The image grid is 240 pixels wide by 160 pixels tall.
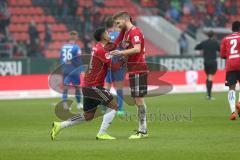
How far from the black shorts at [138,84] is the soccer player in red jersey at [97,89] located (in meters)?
0.52

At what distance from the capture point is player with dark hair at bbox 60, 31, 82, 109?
72.2 ft

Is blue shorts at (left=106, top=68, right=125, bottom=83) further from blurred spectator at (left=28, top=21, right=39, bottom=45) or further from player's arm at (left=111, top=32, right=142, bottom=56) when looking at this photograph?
blurred spectator at (left=28, top=21, right=39, bottom=45)

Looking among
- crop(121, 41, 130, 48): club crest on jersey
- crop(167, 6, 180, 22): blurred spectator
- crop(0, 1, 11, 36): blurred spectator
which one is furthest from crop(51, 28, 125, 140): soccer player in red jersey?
crop(167, 6, 180, 22): blurred spectator

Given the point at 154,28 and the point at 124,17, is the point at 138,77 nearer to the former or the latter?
the point at 124,17

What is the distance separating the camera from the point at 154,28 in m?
38.9

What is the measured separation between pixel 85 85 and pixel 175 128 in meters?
2.82

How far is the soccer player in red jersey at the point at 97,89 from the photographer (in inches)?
518

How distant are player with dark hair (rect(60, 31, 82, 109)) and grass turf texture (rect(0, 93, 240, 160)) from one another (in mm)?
1434

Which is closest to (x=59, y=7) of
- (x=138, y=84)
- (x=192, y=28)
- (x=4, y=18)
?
(x=4, y=18)

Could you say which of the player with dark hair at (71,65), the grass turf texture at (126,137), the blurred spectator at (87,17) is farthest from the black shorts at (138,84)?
the blurred spectator at (87,17)

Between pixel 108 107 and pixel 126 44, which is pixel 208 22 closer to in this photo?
pixel 126 44

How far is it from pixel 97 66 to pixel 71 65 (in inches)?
358

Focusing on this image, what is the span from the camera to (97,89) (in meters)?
13.2

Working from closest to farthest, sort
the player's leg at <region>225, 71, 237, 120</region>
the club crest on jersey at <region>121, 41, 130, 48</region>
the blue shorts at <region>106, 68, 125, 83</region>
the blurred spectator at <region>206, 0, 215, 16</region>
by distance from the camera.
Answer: the club crest on jersey at <region>121, 41, 130, 48</region> → the player's leg at <region>225, 71, 237, 120</region> → the blue shorts at <region>106, 68, 125, 83</region> → the blurred spectator at <region>206, 0, 215, 16</region>
